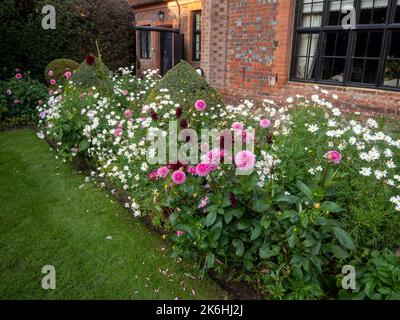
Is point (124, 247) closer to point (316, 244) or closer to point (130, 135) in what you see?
point (130, 135)

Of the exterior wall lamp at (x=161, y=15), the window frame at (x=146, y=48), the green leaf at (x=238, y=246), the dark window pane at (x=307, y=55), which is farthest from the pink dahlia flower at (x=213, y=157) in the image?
the window frame at (x=146, y=48)

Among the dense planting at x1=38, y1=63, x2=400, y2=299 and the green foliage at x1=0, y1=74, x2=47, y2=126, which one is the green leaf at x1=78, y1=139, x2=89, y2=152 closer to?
the dense planting at x1=38, y1=63, x2=400, y2=299

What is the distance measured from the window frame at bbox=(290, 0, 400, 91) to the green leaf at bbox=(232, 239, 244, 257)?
4.64 meters

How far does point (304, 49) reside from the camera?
6.49 metres

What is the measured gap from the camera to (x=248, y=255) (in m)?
2.27

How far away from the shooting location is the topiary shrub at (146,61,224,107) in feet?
14.7

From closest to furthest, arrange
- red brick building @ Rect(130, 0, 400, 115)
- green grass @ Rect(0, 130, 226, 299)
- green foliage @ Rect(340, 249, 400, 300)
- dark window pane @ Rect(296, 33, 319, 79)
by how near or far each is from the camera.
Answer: green foliage @ Rect(340, 249, 400, 300), green grass @ Rect(0, 130, 226, 299), red brick building @ Rect(130, 0, 400, 115), dark window pane @ Rect(296, 33, 319, 79)

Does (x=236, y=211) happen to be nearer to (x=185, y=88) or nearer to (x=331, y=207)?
(x=331, y=207)

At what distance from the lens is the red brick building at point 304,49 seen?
5.42 m

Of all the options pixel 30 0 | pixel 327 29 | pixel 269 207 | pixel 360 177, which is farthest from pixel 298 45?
pixel 30 0

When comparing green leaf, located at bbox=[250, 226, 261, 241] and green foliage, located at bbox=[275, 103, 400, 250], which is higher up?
green foliage, located at bbox=[275, 103, 400, 250]

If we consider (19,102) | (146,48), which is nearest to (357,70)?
(19,102)

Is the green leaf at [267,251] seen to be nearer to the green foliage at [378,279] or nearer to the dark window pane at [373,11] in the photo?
the green foliage at [378,279]

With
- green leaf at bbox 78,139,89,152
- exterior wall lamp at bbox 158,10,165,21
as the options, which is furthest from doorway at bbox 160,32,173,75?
green leaf at bbox 78,139,89,152
